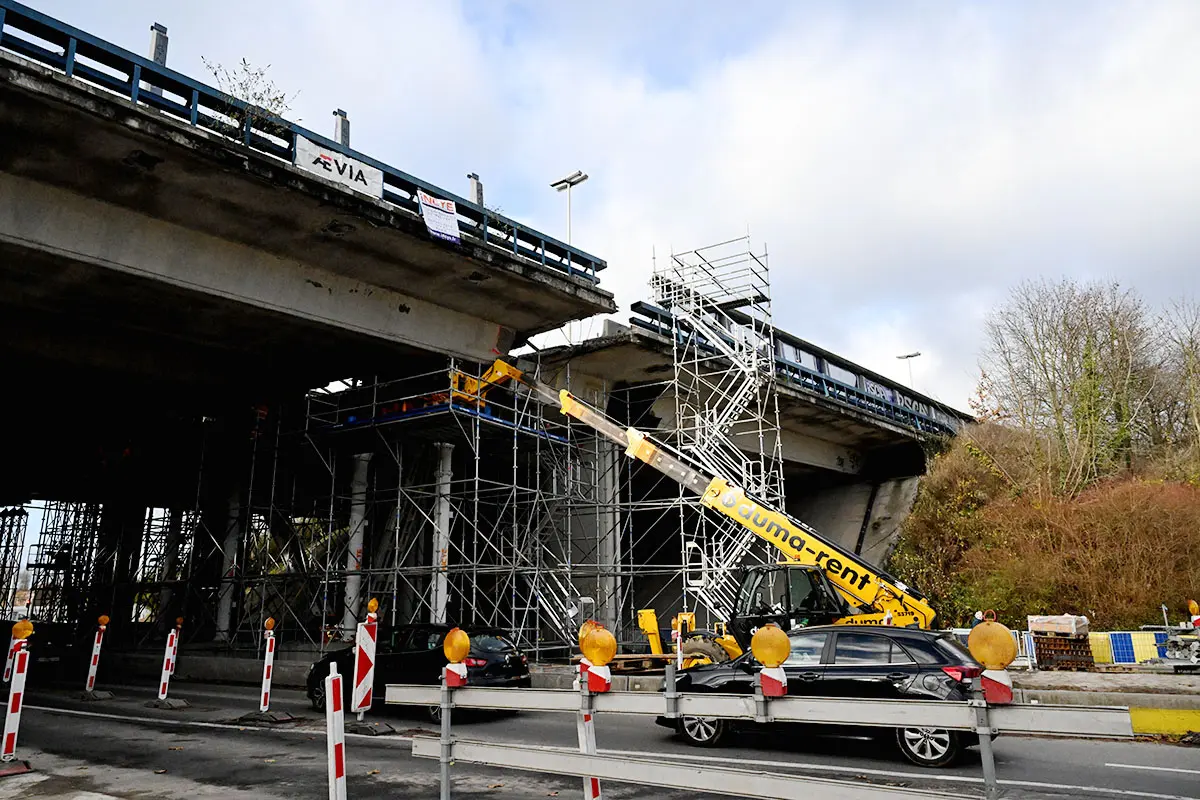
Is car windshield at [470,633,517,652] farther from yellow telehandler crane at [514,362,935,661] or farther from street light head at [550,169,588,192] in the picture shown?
street light head at [550,169,588,192]

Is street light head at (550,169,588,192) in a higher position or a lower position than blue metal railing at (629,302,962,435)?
higher

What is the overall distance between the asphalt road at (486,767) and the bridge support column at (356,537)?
6.63m

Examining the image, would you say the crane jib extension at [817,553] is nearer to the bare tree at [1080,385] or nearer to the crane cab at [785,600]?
the crane cab at [785,600]

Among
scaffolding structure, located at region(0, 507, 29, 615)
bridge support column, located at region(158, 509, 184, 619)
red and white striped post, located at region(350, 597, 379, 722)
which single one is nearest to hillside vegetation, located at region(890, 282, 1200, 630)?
Answer: red and white striped post, located at region(350, 597, 379, 722)

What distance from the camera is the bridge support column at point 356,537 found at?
751 inches

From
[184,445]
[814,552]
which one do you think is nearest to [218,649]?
[184,445]

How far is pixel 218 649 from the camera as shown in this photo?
21312 millimetres

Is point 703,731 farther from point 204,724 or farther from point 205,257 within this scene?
point 205,257

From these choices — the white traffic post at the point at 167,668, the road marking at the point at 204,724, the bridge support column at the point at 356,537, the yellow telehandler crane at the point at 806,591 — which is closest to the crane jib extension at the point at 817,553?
the yellow telehandler crane at the point at 806,591

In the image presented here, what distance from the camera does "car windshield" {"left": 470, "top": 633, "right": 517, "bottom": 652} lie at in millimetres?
12102

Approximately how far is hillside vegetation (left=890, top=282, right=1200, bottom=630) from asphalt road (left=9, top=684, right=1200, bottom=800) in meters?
11.2

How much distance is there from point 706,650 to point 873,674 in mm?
5101

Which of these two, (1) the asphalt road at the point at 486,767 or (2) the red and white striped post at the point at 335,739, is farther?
(1) the asphalt road at the point at 486,767

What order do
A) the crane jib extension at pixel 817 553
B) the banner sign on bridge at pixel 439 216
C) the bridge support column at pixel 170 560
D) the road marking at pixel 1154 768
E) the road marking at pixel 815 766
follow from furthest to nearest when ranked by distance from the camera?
the bridge support column at pixel 170 560 → the banner sign on bridge at pixel 439 216 → the crane jib extension at pixel 817 553 → the road marking at pixel 1154 768 → the road marking at pixel 815 766
